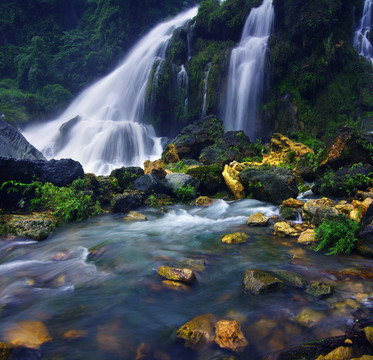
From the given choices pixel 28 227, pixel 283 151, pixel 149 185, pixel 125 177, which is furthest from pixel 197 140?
pixel 28 227

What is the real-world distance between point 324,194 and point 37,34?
3876cm

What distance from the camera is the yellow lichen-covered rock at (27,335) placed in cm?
279

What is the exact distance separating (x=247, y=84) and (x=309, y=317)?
59.9 feet

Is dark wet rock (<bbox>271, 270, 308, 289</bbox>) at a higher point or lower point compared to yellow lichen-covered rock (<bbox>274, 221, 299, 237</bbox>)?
higher

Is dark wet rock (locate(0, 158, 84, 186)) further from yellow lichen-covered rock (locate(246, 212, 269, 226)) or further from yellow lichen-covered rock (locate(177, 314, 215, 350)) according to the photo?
yellow lichen-covered rock (locate(177, 314, 215, 350))

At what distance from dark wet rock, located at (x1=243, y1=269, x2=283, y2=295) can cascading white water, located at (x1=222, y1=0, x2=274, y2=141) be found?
1621 centimetres

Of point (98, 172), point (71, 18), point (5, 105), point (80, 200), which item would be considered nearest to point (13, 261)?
point (80, 200)

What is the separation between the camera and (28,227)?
645 centimetres

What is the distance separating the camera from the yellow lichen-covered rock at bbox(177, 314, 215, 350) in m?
2.79

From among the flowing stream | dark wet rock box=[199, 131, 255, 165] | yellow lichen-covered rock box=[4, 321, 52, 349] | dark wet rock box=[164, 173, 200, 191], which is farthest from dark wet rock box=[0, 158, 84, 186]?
yellow lichen-covered rock box=[4, 321, 52, 349]

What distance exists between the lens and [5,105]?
83.8 feet

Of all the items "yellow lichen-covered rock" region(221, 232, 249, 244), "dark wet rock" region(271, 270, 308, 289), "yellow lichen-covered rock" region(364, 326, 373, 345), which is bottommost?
"yellow lichen-covered rock" region(221, 232, 249, 244)

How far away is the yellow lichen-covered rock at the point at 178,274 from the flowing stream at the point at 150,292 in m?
0.11

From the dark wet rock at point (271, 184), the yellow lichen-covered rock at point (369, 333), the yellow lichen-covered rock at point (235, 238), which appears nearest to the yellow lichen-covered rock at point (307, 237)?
the yellow lichen-covered rock at point (235, 238)
